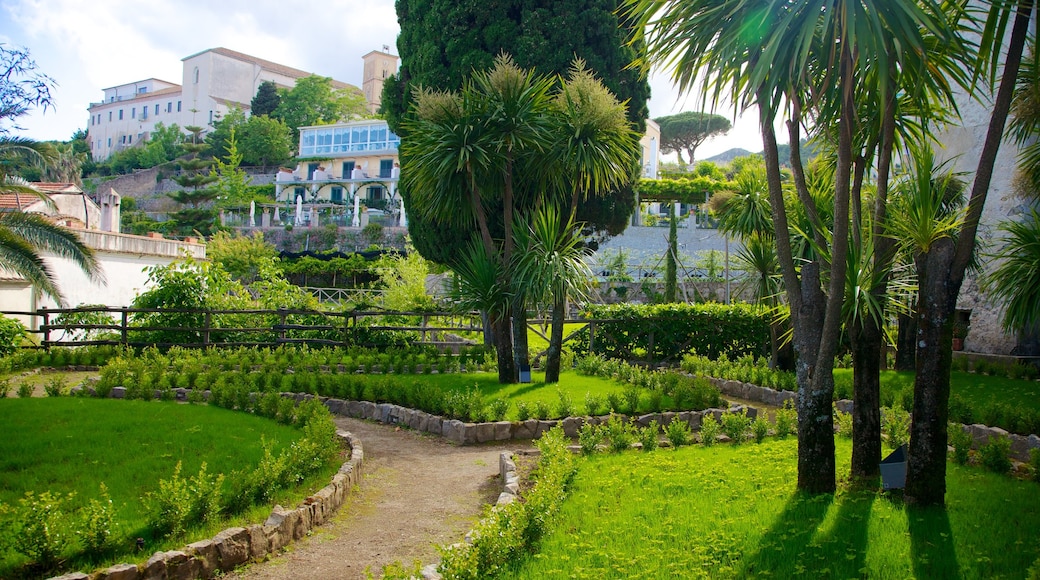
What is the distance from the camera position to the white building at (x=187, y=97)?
298ft

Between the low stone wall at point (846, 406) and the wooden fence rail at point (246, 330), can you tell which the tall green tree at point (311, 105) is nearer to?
the wooden fence rail at point (246, 330)

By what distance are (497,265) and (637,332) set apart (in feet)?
17.0

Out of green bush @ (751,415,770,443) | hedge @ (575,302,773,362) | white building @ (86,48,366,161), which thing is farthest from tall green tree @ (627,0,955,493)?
white building @ (86,48,366,161)

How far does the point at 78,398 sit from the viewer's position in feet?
34.9

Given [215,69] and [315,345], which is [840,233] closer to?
[315,345]

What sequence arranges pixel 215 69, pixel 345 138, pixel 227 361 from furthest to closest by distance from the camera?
pixel 215 69 → pixel 345 138 → pixel 227 361

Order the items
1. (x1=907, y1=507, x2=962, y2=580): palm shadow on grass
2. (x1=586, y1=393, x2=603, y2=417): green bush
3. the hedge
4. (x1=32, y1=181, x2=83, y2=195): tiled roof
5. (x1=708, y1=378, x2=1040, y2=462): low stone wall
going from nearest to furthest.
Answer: (x1=907, y1=507, x2=962, y2=580): palm shadow on grass < (x1=708, y1=378, x2=1040, y2=462): low stone wall < (x1=586, y1=393, x2=603, y2=417): green bush < the hedge < (x1=32, y1=181, x2=83, y2=195): tiled roof

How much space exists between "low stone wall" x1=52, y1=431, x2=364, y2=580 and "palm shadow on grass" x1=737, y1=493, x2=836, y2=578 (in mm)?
3316

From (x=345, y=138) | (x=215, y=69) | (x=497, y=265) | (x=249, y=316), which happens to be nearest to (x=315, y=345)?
(x=249, y=316)

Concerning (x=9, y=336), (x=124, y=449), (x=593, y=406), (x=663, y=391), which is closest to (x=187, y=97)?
(x=9, y=336)

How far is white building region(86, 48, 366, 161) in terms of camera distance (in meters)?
90.8

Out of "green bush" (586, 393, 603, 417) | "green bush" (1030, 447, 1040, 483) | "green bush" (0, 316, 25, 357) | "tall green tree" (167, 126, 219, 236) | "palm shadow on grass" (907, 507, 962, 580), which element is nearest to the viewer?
"palm shadow on grass" (907, 507, 962, 580)

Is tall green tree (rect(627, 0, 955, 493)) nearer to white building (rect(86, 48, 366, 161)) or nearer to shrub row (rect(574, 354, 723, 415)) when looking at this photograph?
shrub row (rect(574, 354, 723, 415))

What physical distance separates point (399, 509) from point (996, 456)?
5872 millimetres
